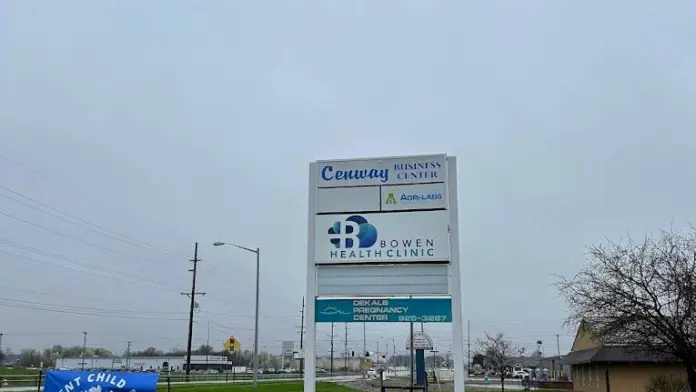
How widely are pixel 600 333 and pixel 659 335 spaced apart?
7.65ft

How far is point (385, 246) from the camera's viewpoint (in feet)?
46.1

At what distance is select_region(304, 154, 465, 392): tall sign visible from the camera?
13719mm

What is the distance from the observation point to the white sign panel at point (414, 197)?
14078 millimetres

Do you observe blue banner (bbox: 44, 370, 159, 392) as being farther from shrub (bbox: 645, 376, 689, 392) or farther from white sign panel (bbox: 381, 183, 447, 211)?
shrub (bbox: 645, 376, 689, 392)

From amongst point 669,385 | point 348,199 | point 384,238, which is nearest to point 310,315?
point 384,238

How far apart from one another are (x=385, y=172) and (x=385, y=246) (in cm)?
163

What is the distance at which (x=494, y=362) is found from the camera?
5806cm

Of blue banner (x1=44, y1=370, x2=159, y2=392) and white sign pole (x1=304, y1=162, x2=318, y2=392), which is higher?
white sign pole (x1=304, y1=162, x2=318, y2=392)

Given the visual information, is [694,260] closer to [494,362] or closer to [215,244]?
[215,244]

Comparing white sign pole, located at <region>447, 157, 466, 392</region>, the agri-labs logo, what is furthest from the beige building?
the agri-labs logo

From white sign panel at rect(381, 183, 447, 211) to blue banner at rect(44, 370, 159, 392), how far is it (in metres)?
6.64

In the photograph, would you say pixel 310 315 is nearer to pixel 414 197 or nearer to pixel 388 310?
pixel 388 310

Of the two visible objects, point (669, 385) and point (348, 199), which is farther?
point (669, 385)

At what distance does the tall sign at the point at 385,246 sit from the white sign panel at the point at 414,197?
21 mm
